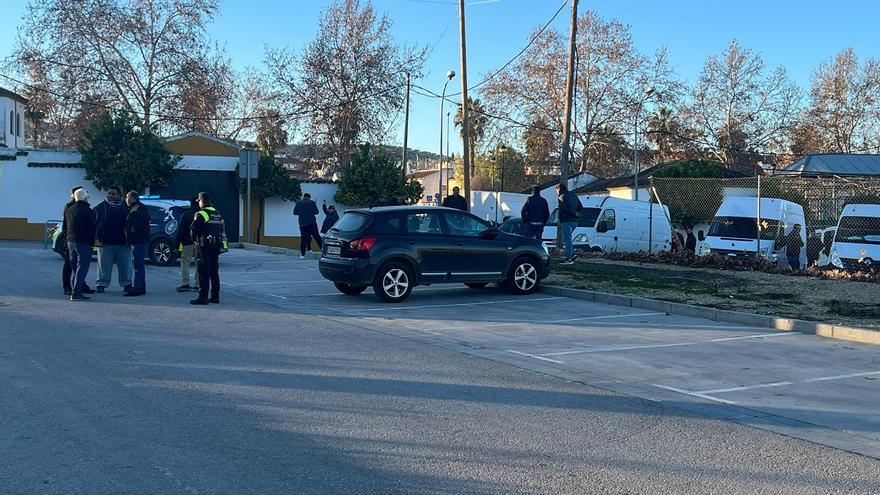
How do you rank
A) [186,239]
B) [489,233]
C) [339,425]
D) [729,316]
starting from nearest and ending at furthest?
1. [339,425]
2. [729,316]
3. [186,239]
4. [489,233]

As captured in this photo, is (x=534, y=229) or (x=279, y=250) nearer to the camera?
(x=534, y=229)

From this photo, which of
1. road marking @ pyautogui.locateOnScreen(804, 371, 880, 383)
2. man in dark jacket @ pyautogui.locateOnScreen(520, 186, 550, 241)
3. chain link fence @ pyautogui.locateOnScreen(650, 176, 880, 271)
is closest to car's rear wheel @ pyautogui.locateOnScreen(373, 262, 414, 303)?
man in dark jacket @ pyautogui.locateOnScreen(520, 186, 550, 241)

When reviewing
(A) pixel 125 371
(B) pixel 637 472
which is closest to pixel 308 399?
(A) pixel 125 371

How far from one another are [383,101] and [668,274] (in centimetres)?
3422

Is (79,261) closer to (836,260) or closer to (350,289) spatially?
(350,289)

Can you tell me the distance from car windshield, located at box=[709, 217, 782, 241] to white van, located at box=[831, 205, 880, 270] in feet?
6.90

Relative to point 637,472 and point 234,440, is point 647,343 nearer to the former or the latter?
point 637,472

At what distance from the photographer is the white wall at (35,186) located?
108 feet

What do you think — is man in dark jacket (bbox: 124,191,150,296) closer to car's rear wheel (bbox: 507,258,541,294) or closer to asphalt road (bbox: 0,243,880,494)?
asphalt road (bbox: 0,243,880,494)

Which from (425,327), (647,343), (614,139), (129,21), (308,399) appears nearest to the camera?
(308,399)

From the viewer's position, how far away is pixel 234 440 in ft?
20.3

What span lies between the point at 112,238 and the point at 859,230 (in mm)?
16317

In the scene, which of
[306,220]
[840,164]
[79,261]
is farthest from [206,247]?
[840,164]

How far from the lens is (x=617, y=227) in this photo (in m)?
26.2
